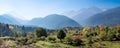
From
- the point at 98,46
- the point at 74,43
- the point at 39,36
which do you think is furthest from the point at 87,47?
the point at 39,36

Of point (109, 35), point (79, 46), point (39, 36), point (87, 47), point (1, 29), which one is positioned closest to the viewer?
point (87, 47)

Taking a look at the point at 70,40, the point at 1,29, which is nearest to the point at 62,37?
the point at 70,40

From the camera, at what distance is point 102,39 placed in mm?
60500

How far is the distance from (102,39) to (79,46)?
339 inches

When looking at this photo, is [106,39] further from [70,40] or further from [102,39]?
[70,40]

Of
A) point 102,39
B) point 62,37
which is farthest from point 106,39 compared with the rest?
point 62,37

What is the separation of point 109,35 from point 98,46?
9.50 metres

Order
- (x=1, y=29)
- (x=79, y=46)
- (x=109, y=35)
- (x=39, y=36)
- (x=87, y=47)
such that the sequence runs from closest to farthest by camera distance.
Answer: (x=87, y=47)
(x=79, y=46)
(x=109, y=35)
(x=39, y=36)
(x=1, y=29)

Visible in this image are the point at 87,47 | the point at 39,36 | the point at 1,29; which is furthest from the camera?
the point at 1,29

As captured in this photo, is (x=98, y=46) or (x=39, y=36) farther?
(x=39, y=36)

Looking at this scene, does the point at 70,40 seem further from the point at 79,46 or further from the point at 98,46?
the point at 98,46

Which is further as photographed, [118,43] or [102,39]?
[102,39]

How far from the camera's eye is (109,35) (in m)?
60.1

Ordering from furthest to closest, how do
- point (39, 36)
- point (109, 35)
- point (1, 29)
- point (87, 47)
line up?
point (1, 29)
point (39, 36)
point (109, 35)
point (87, 47)
